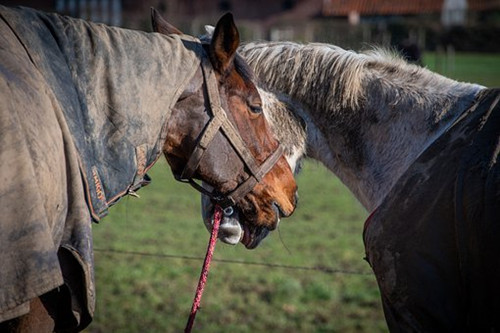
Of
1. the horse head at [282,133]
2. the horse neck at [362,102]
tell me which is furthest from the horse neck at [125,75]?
the horse neck at [362,102]

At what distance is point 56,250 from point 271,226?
1.03 m

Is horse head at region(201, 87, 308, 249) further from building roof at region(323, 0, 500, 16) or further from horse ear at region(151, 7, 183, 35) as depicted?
building roof at region(323, 0, 500, 16)

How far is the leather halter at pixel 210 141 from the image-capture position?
2.38 metres

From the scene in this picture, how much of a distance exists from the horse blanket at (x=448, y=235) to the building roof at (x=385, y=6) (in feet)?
132

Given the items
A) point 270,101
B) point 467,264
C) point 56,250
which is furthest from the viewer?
point 270,101

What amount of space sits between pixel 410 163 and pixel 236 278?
351cm

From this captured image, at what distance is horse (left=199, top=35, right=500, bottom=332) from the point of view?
7.25 ft

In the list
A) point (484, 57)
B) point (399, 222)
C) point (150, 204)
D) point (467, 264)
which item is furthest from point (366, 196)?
point (484, 57)

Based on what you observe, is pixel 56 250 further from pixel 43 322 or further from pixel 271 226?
pixel 271 226

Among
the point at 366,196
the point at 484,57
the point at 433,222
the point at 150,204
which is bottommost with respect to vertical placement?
the point at 484,57

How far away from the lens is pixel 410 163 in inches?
106

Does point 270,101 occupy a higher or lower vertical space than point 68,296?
higher

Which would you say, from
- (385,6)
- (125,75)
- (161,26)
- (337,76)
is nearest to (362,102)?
(337,76)

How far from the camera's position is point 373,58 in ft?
9.75
